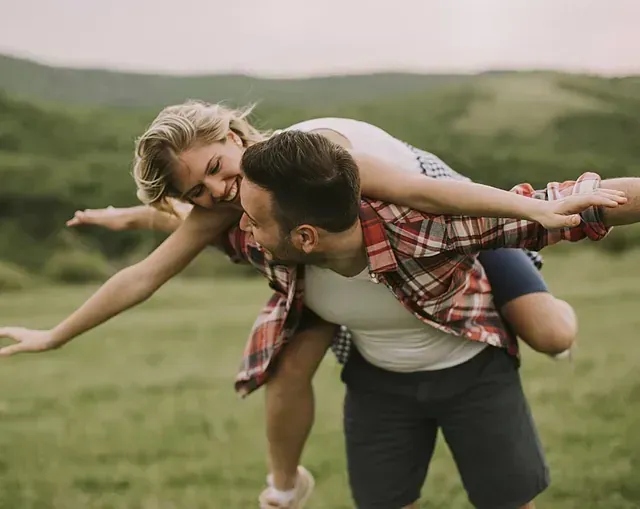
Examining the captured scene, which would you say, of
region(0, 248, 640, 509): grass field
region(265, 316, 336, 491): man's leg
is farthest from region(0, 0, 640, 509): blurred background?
region(265, 316, 336, 491): man's leg

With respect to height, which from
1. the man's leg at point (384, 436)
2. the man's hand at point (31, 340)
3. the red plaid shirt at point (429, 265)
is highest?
the red plaid shirt at point (429, 265)

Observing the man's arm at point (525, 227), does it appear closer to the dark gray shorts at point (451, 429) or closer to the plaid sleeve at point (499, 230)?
the plaid sleeve at point (499, 230)

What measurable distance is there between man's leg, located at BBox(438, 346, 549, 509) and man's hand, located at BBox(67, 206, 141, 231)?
2.29 ft

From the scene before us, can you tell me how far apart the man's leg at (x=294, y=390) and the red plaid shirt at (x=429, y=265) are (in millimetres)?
27

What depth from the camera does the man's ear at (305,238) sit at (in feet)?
4.41

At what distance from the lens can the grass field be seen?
2.45 metres

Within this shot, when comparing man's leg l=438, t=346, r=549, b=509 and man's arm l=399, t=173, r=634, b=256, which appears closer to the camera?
man's arm l=399, t=173, r=634, b=256

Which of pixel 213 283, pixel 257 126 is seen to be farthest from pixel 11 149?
pixel 257 126

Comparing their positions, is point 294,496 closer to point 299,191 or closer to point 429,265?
point 429,265

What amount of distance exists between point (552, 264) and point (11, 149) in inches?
145

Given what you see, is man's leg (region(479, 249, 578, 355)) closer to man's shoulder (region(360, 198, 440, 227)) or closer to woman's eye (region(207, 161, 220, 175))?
man's shoulder (region(360, 198, 440, 227))

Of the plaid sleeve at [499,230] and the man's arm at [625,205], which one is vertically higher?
the man's arm at [625,205]

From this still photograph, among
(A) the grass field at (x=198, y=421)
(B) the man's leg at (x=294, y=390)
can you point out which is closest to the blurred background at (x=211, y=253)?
(A) the grass field at (x=198, y=421)

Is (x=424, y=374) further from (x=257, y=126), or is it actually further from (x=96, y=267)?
(x=96, y=267)
